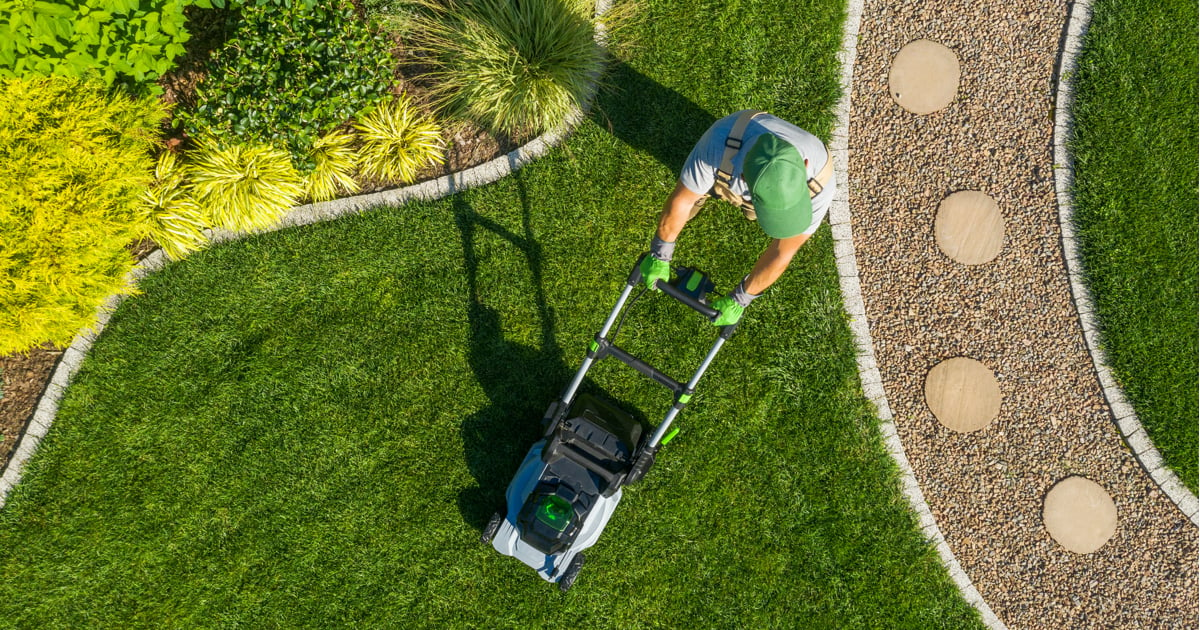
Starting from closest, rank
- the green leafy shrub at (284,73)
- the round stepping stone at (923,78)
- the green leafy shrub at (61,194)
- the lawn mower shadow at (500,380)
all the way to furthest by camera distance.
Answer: the green leafy shrub at (61,194)
the green leafy shrub at (284,73)
the lawn mower shadow at (500,380)
the round stepping stone at (923,78)

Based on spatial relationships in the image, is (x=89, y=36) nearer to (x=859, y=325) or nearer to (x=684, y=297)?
(x=684, y=297)

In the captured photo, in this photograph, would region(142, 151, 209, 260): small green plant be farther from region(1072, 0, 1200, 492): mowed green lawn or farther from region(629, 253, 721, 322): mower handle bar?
region(1072, 0, 1200, 492): mowed green lawn

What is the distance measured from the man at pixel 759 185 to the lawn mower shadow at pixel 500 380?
5.20 ft

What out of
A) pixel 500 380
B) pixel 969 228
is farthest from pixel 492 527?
pixel 969 228

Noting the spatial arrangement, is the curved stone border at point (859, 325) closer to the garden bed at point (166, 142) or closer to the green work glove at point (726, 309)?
the green work glove at point (726, 309)

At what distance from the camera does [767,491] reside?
5.45 metres

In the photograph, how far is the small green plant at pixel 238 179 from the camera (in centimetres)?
497

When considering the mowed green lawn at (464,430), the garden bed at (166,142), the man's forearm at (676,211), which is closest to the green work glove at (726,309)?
the man's forearm at (676,211)

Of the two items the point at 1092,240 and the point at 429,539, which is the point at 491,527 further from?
the point at 1092,240

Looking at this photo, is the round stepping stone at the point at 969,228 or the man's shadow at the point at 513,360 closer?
the man's shadow at the point at 513,360

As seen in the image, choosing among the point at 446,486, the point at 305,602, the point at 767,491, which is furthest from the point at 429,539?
the point at 767,491

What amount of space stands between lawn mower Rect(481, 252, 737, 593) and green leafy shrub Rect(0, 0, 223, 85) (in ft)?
10.1

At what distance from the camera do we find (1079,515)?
5531 mm

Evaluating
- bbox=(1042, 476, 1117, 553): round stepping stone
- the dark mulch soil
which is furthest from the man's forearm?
the dark mulch soil
